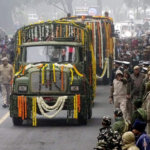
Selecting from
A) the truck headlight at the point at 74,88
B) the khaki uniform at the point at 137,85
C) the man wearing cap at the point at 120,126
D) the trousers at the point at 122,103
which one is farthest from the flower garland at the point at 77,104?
the man wearing cap at the point at 120,126

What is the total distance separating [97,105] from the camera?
2169 cm

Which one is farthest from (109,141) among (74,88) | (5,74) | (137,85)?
(5,74)

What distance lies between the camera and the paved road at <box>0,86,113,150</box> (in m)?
13.7

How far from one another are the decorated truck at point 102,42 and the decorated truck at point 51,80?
9605mm

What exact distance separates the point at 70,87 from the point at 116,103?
1177mm

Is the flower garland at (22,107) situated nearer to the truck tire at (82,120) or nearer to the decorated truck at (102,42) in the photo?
the truck tire at (82,120)

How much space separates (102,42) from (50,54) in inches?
421

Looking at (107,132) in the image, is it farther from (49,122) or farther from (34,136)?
(49,122)

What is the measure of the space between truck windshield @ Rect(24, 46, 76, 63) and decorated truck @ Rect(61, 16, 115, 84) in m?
9.63

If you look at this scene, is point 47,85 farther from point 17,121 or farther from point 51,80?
point 17,121

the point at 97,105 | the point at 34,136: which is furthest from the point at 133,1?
the point at 34,136

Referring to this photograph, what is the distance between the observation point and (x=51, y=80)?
16469 mm

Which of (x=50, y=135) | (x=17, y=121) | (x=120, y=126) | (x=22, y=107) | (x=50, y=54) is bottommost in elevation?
(x=50, y=135)

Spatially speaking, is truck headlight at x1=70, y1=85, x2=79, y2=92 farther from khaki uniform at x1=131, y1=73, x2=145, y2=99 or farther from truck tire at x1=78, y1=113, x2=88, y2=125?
khaki uniform at x1=131, y1=73, x2=145, y2=99
